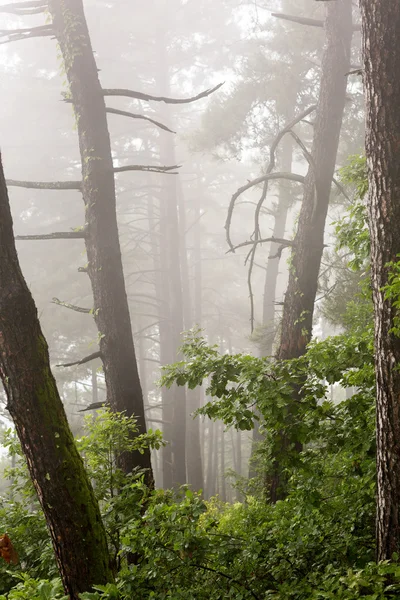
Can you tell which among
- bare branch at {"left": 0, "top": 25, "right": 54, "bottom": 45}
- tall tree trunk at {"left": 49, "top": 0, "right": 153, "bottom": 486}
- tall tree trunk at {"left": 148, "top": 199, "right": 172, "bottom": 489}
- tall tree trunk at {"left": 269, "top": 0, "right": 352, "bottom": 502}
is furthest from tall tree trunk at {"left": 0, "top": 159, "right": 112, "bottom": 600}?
tall tree trunk at {"left": 148, "top": 199, "right": 172, "bottom": 489}

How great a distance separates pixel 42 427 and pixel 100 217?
10.4 ft

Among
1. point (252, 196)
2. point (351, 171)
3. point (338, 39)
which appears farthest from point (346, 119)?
point (252, 196)

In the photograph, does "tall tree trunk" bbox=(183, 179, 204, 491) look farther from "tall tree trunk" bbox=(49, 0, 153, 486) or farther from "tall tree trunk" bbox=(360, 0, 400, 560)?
"tall tree trunk" bbox=(360, 0, 400, 560)

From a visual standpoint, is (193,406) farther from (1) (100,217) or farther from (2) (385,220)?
(2) (385,220)

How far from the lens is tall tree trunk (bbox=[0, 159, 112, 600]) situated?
384 cm

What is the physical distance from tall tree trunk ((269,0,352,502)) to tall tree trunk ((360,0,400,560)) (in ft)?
12.0

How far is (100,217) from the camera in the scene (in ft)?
21.1

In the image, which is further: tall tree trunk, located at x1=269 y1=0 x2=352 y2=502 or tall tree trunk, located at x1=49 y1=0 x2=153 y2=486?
tall tree trunk, located at x1=269 y1=0 x2=352 y2=502

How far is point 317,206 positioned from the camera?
24.0ft

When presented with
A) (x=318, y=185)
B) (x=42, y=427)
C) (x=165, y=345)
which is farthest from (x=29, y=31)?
(x=165, y=345)

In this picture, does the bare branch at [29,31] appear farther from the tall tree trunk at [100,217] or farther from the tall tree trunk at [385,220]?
the tall tree trunk at [385,220]

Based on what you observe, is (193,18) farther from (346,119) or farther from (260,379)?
(260,379)

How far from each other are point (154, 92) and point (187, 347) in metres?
17.0

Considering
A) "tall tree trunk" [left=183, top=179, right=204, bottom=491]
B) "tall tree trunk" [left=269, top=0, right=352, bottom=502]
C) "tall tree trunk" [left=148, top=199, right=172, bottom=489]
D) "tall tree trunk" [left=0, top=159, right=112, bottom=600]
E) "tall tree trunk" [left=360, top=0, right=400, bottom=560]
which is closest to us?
"tall tree trunk" [left=360, top=0, right=400, bottom=560]
